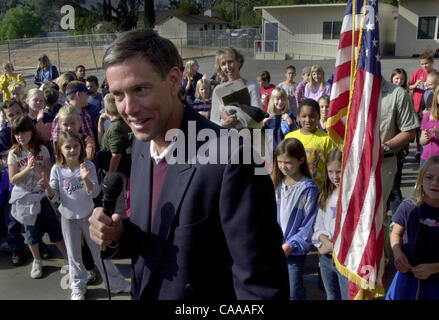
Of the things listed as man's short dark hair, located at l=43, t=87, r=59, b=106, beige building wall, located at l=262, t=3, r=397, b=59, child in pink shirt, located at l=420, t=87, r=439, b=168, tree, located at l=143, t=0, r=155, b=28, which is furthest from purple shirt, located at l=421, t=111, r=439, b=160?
tree, located at l=143, t=0, r=155, b=28

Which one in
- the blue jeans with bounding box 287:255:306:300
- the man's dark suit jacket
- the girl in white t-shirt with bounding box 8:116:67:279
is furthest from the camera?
the girl in white t-shirt with bounding box 8:116:67:279

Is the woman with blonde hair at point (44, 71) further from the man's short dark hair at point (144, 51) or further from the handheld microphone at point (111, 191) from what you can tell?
the man's short dark hair at point (144, 51)

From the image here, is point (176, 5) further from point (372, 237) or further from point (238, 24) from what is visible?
point (372, 237)

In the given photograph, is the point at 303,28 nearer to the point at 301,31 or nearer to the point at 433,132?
the point at 301,31

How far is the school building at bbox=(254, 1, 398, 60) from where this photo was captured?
30531mm

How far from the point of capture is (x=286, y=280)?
1.46 metres

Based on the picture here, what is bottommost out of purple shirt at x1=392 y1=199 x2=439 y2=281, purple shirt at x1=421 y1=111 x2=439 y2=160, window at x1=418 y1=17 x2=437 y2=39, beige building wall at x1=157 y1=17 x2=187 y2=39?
purple shirt at x1=392 y1=199 x2=439 y2=281

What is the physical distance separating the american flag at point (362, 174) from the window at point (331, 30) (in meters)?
29.4

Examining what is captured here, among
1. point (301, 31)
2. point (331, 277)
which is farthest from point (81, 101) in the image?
point (301, 31)

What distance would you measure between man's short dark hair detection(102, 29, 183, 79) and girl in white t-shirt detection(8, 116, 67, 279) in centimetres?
316

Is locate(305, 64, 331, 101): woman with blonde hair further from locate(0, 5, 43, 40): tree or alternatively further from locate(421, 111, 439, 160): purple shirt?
locate(0, 5, 43, 40): tree

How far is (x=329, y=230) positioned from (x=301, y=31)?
101 ft

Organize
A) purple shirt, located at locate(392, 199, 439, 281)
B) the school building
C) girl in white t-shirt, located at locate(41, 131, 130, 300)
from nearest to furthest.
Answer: purple shirt, located at locate(392, 199, 439, 281), girl in white t-shirt, located at locate(41, 131, 130, 300), the school building
